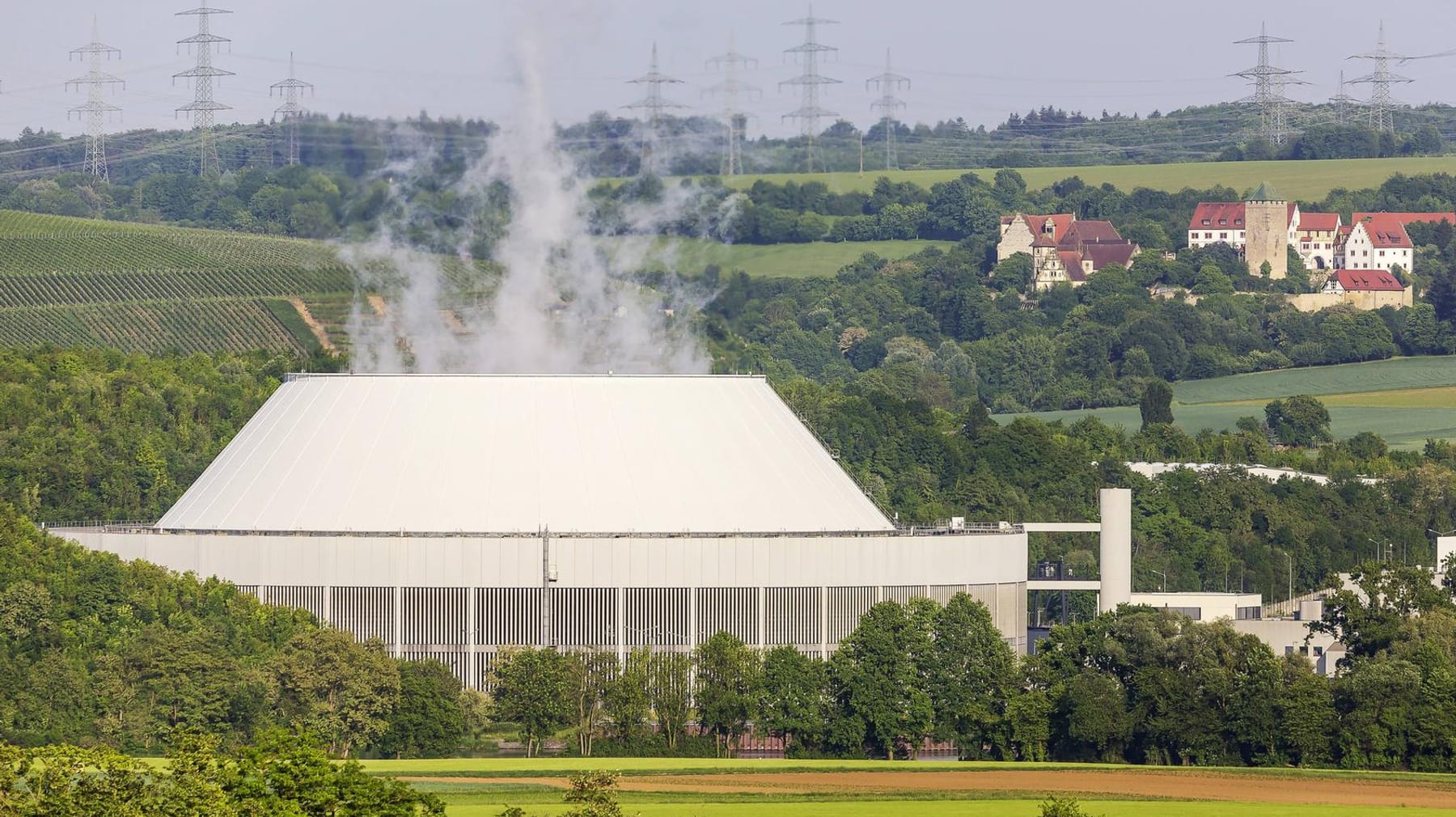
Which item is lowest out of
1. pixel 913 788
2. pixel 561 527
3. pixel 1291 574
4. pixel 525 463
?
pixel 913 788

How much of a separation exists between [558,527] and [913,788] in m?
20.5

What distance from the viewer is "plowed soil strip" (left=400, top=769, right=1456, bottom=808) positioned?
7831 cm

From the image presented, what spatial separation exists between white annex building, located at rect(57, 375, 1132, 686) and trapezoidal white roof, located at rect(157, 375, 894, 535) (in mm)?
82

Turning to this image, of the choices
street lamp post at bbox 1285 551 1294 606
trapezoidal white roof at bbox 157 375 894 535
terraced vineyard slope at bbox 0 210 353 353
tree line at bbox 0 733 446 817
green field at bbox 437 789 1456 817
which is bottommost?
green field at bbox 437 789 1456 817

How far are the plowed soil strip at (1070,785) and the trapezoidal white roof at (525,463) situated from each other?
1656 centimetres

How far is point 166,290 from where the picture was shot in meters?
173

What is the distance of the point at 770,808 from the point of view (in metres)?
75.6

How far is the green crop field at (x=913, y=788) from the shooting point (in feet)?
247

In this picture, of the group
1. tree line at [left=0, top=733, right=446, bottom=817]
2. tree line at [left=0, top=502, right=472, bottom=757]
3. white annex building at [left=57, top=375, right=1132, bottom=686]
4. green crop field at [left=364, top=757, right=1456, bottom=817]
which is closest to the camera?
tree line at [left=0, top=733, right=446, bottom=817]

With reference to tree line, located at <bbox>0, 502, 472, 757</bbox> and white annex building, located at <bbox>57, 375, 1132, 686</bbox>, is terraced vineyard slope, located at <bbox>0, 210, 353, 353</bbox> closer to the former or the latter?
white annex building, located at <bbox>57, 375, 1132, 686</bbox>

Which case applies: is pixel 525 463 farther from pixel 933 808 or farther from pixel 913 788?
pixel 933 808

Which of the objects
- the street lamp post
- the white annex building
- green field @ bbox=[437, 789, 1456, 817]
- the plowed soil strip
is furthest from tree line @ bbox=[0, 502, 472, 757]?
the street lamp post

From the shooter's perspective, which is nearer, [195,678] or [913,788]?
[913,788]

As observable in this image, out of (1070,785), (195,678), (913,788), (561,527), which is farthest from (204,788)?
(561,527)
